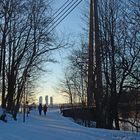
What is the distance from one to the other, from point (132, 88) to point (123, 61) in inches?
112

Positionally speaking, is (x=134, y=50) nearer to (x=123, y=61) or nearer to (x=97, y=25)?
(x=123, y=61)

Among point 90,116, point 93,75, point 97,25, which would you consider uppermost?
point 97,25

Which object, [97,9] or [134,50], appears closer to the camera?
[134,50]

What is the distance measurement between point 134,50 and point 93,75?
6.69m

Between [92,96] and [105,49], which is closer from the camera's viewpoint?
[105,49]

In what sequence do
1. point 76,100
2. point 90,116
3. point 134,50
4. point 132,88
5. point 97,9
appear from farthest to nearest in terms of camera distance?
point 76,100, point 90,116, point 97,9, point 132,88, point 134,50

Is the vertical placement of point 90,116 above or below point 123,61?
below

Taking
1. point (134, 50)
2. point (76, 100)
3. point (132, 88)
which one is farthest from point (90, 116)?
point (76, 100)

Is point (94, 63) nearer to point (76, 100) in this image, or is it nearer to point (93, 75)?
point (93, 75)

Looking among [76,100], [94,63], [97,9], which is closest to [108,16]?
[97,9]

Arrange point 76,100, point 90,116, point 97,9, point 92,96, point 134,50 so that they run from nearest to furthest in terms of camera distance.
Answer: point 134,50 < point 97,9 < point 92,96 < point 90,116 < point 76,100

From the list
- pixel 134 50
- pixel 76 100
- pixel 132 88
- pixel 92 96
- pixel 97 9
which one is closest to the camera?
pixel 134 50

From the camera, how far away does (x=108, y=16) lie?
136 ft

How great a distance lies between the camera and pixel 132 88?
37188mm
